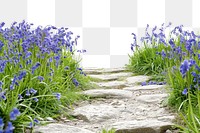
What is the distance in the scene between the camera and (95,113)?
2.70 metres

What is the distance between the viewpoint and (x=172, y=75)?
9.69 ft

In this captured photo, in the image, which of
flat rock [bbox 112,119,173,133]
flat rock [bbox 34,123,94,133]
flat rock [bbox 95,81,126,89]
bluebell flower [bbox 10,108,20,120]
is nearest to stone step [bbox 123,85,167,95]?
flat rock [bbox 95,81,126,89]

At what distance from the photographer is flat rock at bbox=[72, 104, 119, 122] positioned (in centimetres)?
260

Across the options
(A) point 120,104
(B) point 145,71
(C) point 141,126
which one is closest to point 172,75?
(A) point 120,104

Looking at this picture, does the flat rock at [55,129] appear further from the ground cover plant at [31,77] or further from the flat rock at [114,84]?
the flat rock at [114,84]

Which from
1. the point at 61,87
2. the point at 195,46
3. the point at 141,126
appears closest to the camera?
the point at 141,126

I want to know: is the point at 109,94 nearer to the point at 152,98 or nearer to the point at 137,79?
the point at 152,98

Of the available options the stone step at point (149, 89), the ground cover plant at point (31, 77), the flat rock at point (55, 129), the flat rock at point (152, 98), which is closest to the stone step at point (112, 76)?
the stone step at point (149, 89)

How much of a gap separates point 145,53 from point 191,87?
2.21m

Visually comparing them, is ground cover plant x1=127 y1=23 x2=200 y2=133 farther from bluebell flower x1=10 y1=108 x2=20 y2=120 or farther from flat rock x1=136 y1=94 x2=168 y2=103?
bluebell flower x1=10 y1=108 x2=20 y2=120

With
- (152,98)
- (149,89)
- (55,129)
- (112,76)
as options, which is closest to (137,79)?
(112,76)

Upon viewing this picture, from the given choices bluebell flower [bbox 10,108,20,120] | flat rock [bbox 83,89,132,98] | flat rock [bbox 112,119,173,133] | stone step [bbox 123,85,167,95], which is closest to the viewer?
bluebell flower [bbox 10,108,20,120]

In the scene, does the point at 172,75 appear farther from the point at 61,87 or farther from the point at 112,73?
the point at 112,73

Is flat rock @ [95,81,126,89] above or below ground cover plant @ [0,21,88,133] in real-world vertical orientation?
below
